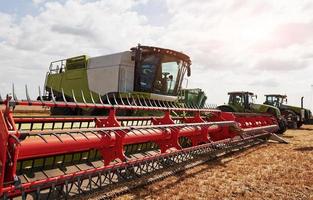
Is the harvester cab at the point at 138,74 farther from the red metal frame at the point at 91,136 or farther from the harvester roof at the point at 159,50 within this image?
the red metal frame at the point at 91,136

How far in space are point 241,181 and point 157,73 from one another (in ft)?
17.0

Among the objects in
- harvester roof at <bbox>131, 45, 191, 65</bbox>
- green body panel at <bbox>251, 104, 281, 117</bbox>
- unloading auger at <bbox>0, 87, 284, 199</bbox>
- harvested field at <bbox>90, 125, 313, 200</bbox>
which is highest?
harvester roof at <bbox>131, 45, 191, 65</bbox>

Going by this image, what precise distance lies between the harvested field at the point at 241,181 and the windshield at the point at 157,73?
3536 mm

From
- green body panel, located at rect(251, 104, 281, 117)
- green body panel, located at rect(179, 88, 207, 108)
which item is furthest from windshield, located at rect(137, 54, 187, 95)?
green body panel, located at rect(179, 88, 207, 108)

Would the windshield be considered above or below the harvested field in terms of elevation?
above

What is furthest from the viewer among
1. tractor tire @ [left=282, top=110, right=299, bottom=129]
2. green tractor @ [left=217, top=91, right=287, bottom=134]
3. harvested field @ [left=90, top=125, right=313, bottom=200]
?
tractor tire @ [left=282, top=110, right=299, bottom=129]

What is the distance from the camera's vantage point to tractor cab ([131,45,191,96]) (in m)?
9.17

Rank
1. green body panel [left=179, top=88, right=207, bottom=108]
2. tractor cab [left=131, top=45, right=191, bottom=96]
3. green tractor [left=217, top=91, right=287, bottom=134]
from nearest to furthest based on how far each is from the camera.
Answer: tractor cab [left=131, top=45, right=191, bottom=96], green tractor [left=217, top=91, right=287, bottom=134], green body panel [left=179, top=88, right=207, bottom=108]

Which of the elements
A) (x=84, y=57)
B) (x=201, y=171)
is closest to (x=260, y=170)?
(x=201, y=171)

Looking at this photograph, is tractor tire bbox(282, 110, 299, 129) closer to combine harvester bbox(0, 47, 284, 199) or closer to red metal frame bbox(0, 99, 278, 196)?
red metal frame bbox(0, 99, 278, 196)

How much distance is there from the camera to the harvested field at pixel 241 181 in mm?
3855

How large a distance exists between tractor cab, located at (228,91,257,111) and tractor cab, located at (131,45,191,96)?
616 cm

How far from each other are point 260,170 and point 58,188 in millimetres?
3314

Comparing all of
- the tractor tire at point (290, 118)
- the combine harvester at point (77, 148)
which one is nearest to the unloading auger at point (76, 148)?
the combine harvester at point (77, 148)
